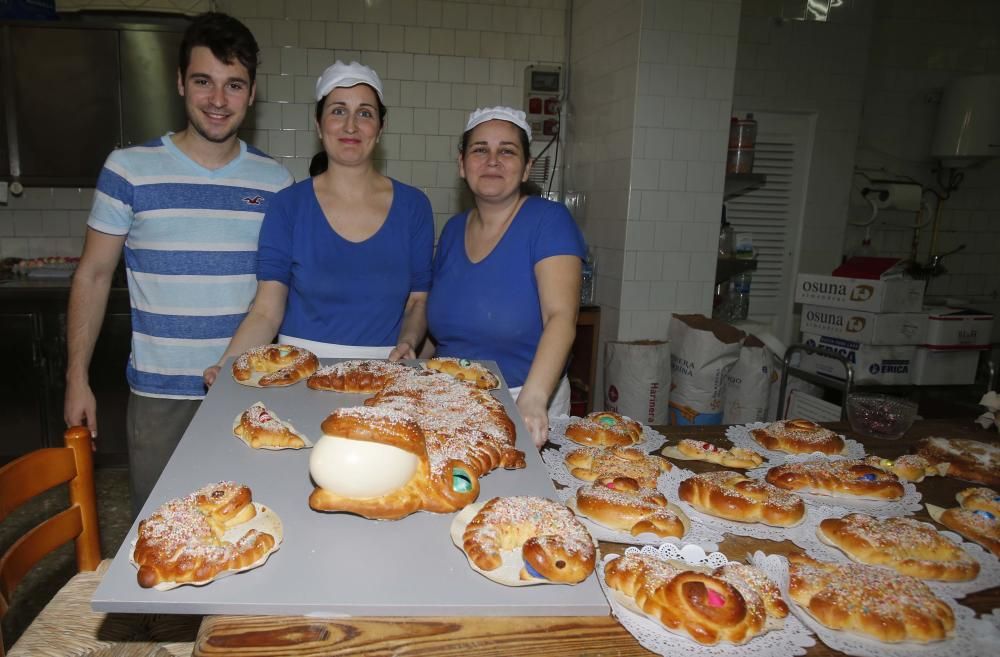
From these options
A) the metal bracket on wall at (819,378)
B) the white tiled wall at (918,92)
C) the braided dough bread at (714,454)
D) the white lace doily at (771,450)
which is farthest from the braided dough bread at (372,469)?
the white tiled wall at (918,92)

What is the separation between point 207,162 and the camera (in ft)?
6.38

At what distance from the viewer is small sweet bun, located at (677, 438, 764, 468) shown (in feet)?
5.04

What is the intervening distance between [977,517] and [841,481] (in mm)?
246

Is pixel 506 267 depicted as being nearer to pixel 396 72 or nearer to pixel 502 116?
pixel 502 116

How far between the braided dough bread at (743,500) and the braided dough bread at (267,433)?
79cm

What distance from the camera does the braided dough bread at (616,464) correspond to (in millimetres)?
1407

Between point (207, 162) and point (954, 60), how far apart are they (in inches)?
188

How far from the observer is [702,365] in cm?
320

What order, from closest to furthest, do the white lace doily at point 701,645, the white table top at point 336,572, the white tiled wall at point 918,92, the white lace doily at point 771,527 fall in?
the white table top at point 336,572
the white lace doily at point 701,645
the white lace doily at point 771,527
the white tiled wall at point 918,92

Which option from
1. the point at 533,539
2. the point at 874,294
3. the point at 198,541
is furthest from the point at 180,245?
the point at 874,294

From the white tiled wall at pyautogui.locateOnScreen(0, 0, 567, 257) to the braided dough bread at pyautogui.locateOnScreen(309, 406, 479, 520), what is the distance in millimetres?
3425

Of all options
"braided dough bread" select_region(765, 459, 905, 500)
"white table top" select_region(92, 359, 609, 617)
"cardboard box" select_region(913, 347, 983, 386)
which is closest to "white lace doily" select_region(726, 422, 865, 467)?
"braided dough bread" select_region(765, 459, 905, 500)

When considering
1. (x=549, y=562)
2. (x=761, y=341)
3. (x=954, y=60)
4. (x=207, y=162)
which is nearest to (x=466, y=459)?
(x=549, y=562)

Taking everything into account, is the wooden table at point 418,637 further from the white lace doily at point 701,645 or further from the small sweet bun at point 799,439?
the small sweet bun at point 799,439
